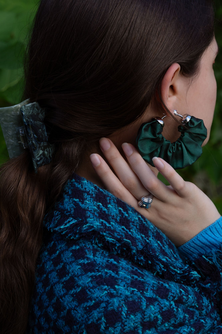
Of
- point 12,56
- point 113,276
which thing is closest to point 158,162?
point 113,276

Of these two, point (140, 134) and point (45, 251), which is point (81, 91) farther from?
point (45, 251)

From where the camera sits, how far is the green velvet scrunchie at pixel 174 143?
0.95 metres

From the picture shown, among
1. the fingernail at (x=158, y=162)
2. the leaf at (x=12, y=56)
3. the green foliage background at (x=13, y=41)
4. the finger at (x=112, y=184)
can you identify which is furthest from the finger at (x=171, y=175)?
the leaf at (x=12, y=56)

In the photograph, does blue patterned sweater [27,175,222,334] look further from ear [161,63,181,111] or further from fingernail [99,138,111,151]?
ear [161,63,181,111]

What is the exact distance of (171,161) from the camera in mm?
997

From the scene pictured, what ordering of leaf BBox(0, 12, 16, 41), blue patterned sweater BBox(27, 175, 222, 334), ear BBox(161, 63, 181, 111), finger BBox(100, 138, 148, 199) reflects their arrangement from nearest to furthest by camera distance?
blue patterned sweater BBox(27, 175, 222, 334) → ear BBox(161, 63, 181, 111) → finger BBox(100, 138, 148, 199) → leaf BBox(0, 12, 16, 41)

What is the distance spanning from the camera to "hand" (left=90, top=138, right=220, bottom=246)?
3.21 feet

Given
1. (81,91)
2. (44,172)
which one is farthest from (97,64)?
(44,172)

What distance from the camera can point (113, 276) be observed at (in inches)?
31.6

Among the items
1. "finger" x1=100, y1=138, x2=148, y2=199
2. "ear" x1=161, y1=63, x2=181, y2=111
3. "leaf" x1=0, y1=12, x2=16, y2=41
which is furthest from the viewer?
"leaf" x1=0, y1=12, x2=16, y2=41

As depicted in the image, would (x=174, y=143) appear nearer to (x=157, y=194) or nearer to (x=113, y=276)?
(x=157, y=194)

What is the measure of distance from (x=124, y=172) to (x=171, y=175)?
0.14m

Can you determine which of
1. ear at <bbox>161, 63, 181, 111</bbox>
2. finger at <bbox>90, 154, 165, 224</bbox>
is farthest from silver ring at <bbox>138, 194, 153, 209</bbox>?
ear at <bbox>161, 63, 181, 111</bbox>

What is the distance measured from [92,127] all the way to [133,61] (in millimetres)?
204
